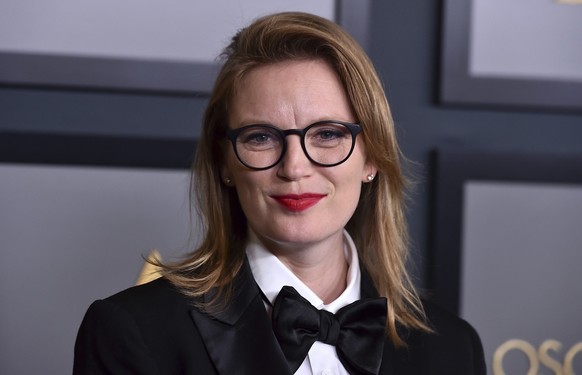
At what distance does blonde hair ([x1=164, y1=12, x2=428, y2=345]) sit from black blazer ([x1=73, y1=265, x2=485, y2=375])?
0.12ft

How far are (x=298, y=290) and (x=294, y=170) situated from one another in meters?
0.22

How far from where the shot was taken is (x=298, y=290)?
1.58 m

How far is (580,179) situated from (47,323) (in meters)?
1.13

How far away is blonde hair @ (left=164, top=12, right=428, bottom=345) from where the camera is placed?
1.54 metres

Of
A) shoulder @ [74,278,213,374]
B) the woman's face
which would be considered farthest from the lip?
shoulder @ [74,278,213,374]

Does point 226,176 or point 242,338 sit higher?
point 226,176

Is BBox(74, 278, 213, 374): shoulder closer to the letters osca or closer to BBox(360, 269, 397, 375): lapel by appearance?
BBox(360, 269, 397, 375): lapel

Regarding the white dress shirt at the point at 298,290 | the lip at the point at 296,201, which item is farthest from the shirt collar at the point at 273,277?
the lip at the point at 296,201

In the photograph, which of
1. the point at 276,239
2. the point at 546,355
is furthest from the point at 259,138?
the point at 546,355

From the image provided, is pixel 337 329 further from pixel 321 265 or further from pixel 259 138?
pixel 259 138

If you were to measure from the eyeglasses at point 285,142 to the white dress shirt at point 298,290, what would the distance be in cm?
17

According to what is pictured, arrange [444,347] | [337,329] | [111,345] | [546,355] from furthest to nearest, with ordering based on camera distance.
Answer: [546,355] < [444,347] < [337,329] < [111,345]

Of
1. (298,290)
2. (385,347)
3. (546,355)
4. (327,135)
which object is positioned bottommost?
(546,355)

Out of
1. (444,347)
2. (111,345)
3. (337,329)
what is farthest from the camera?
(444,347)
